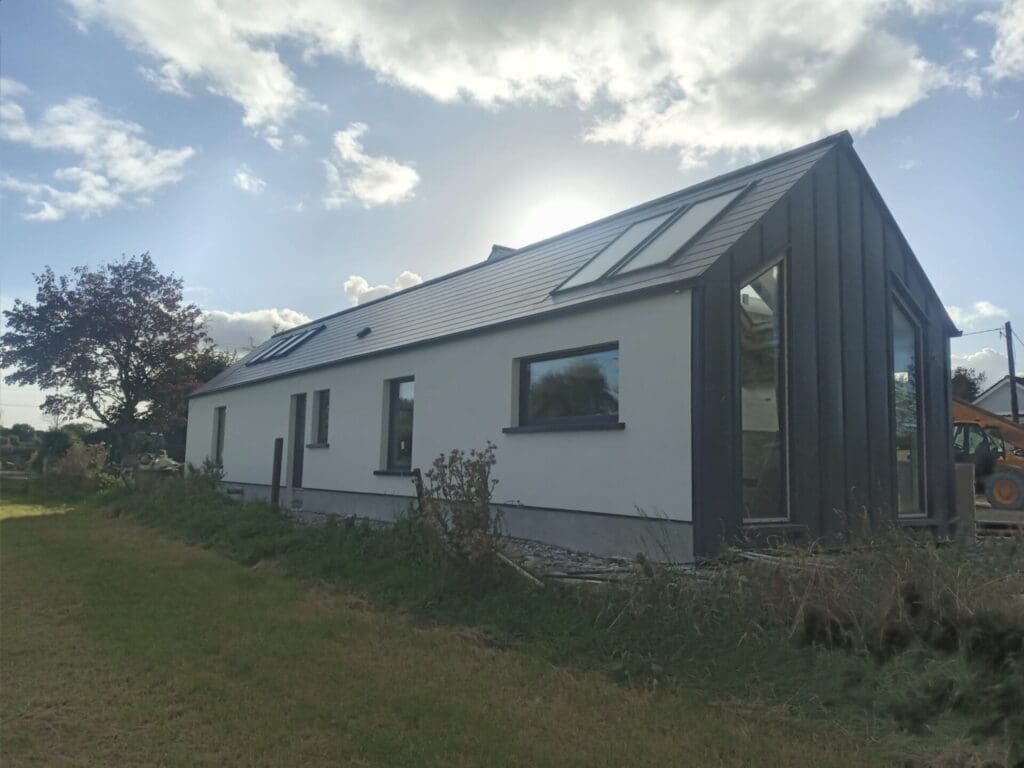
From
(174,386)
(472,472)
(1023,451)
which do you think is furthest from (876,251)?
(174,386)

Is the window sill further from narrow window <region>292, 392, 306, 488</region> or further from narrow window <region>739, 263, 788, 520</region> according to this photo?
narrow window <region>292, 392, 306, 488</region>

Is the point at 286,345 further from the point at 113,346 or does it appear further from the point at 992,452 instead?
the point at 992,452

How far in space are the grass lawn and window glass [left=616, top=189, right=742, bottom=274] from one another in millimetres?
4740

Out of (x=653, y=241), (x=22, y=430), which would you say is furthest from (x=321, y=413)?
(x=22, y=430)

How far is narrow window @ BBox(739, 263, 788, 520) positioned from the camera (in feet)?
24.7

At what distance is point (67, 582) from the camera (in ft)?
24.8

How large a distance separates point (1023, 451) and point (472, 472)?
55.0 ft

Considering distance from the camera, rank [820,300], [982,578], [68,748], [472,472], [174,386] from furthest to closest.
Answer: [174,386] → [820,300] → [472,472] → [982,578] → [68,748]

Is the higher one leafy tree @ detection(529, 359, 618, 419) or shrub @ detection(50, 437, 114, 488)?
leafy tree @ detection(529, 359, 618, 419)

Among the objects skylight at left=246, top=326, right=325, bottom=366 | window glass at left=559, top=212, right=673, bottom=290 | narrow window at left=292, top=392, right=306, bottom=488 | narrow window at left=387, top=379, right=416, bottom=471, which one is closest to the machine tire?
window glass at left=559, top=212, right=673, bottom=290

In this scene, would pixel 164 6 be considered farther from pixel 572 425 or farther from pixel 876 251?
pixel 876 251

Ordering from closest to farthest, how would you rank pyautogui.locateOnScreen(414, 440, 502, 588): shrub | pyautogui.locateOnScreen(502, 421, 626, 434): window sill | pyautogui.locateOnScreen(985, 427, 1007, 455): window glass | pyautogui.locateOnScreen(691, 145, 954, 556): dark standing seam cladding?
pyautogui.locateOnScreen(414, 440, 502, 588): shrub
pyautogui.locateOnScreen(691, 145, 954, 556): dark standing seam cladding
pyautogui.locateOnScreen(502, 421, 626, 434): window sill
pyautogui.locateOnScreen(985, 427, 1007, 455): window glass

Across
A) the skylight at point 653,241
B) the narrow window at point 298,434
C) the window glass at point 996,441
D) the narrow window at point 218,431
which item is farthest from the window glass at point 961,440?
the narrow window at point 218,431

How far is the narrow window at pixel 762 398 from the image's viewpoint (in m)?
7.54
